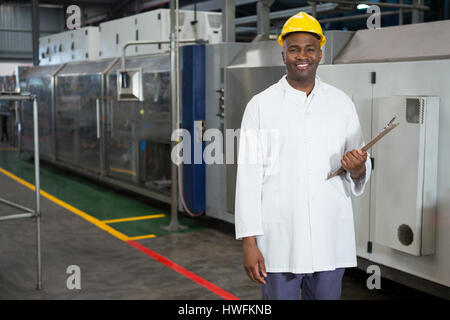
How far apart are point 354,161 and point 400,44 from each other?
7.36ft

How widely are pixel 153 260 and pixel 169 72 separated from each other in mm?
2401

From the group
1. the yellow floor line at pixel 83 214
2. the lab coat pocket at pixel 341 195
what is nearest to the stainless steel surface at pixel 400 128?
the lab coat pocket at pixel 341 195

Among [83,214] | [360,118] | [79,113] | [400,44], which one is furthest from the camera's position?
[79,113]

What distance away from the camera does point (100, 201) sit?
295 inches

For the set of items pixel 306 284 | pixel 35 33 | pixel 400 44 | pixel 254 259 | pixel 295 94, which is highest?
pixel 35 33

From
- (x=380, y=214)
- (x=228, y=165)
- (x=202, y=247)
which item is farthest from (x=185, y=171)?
(x=380, y=214)

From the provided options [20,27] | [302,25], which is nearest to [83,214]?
[302,25]

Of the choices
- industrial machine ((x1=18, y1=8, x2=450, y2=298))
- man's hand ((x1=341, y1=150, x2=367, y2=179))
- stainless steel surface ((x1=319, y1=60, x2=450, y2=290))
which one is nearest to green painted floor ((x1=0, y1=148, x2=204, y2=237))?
industrial machine ((x1=18, y1=8, x2=450, y2=298))

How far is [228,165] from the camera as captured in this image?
18.7 ft

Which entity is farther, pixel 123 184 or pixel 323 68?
pixel 123 184

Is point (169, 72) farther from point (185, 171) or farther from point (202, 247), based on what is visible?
point (202, 247)

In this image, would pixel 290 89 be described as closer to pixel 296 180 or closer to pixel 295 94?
pixel 295 94

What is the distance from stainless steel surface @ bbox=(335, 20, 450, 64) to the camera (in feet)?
12.0

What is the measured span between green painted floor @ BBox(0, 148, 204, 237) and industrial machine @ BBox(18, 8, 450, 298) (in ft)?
0.67
